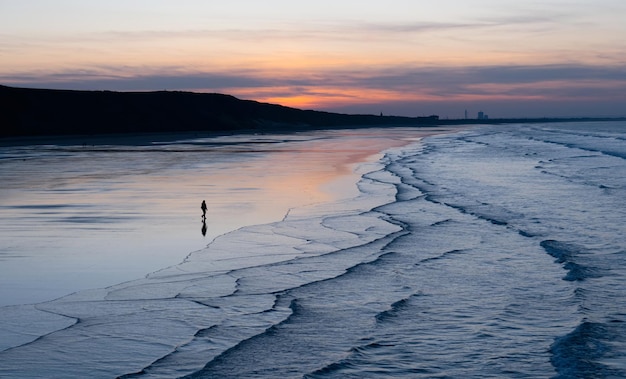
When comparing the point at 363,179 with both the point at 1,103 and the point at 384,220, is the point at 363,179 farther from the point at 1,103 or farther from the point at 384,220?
the point at 1,103

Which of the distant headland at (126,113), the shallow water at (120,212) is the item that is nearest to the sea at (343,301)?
the shallow water at (120,212)

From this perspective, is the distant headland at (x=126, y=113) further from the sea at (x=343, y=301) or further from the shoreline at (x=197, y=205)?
the sea at (x=343, y=301)

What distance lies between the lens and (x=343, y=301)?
30.1 ft

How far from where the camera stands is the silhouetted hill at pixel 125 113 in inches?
3999

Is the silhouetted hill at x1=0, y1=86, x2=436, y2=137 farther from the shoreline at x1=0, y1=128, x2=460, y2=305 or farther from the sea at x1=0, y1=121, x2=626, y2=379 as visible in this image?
the sea at x1=0, y1=121, x2=626, y2=379

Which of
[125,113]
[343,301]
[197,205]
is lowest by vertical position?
[343,301]

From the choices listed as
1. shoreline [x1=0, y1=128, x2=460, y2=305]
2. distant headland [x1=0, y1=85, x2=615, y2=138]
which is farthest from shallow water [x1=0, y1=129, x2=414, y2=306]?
distant headland [x1=0, y1=85, x2=615, y2=138]

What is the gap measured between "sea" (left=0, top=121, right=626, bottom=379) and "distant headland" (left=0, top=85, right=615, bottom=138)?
74.4 meters

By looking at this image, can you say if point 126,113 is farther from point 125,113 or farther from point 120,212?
point 120,212

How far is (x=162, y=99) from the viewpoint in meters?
145

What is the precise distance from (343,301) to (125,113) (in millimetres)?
119870

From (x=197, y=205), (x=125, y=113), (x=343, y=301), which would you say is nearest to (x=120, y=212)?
(x=197, y=205)

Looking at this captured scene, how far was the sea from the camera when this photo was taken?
6.93 m

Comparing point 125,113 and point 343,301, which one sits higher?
point 125,113
